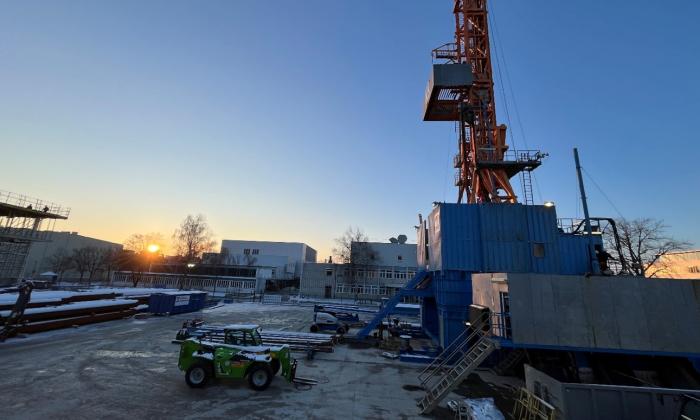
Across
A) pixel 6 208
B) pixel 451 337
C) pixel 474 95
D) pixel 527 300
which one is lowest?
pixel 451 337

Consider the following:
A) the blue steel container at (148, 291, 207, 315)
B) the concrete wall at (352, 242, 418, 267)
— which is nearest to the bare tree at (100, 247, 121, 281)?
the blue steel container at (148, 291, 207, 315)

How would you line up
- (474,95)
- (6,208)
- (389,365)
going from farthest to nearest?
(6,208)
(474,95)
(389,365)

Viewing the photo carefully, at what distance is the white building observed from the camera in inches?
2980

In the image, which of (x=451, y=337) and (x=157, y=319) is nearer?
(x=451, y=337)

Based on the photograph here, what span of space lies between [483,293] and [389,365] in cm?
607

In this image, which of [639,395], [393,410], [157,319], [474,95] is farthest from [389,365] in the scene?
[474,95]

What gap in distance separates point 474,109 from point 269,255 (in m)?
62.5

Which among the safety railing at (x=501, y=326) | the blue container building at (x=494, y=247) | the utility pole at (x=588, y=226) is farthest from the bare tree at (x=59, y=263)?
the utility pole at (x=588, y=226)

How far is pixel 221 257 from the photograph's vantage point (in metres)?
72.9

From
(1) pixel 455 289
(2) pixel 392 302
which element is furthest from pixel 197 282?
(1) pixel 455 289

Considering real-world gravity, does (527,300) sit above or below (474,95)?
below

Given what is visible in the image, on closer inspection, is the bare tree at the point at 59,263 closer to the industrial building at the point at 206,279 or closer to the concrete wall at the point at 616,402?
the industrial building at the point at 206,279

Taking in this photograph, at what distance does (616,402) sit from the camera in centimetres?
805

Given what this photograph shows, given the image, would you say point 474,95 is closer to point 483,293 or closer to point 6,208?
point 483,293
